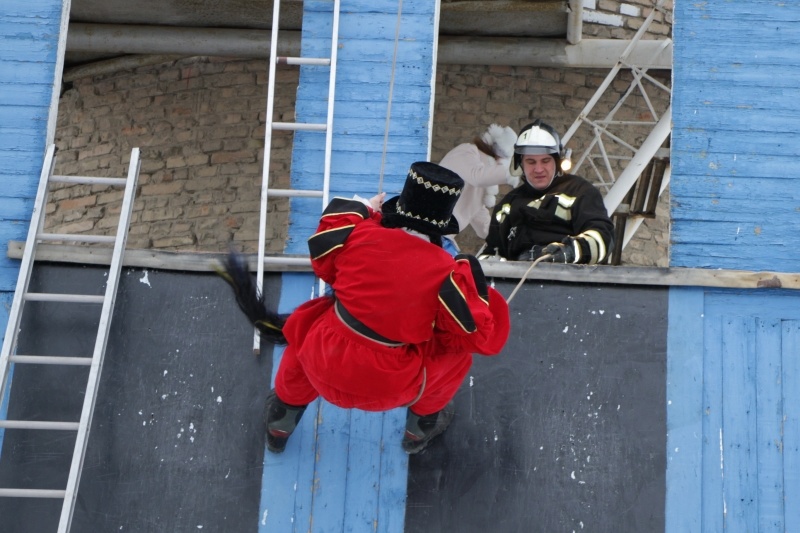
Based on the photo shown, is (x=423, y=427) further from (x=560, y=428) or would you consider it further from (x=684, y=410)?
(x=684, y=410)

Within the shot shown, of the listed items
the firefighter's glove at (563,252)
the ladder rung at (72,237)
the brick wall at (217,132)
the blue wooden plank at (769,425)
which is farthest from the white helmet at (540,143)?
the brick wall at (217,132)

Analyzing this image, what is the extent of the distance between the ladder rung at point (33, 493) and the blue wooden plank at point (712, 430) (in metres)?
2.66

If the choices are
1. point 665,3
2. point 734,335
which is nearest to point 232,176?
point 665,3

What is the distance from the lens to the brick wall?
898 centimetres

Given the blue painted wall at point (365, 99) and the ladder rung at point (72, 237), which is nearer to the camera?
the ladder rung at point (72, 237)

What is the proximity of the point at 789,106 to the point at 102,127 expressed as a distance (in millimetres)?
5977

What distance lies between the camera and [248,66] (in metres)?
9.08

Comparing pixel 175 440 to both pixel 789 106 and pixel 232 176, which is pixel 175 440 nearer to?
pixel 789 106

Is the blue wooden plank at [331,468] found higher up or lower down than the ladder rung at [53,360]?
lower down

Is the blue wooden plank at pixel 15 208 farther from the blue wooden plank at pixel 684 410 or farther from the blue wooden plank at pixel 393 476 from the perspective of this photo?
the blue wooden plank at pixel 684 410

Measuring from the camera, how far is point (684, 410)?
16.1 feet

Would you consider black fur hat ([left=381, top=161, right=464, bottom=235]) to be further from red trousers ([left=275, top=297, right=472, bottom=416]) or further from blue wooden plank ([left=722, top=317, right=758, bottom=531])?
blue wooden plank ([left=722, top=317, right=758, bottom=531])

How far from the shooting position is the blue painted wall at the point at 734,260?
4812 millimetres

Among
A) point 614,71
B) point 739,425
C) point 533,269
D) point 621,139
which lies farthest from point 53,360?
point 621,139
